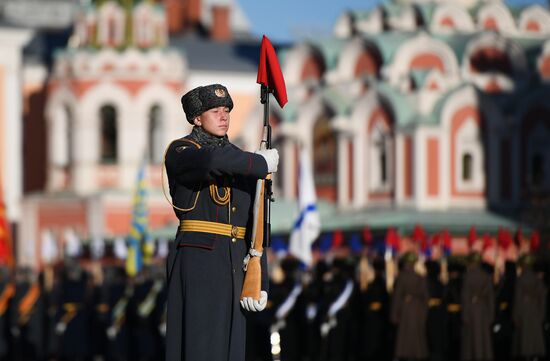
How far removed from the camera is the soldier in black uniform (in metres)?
9.13

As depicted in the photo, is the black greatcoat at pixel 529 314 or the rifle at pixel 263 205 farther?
the black greatcoat at pixel 529 314

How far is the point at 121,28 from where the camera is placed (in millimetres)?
44938

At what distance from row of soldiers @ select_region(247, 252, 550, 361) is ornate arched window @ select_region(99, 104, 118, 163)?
20380mm

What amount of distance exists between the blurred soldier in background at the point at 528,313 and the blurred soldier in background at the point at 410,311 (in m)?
1.51

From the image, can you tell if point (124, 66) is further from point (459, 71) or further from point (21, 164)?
point (459, 71)

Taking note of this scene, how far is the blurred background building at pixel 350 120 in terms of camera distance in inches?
1390

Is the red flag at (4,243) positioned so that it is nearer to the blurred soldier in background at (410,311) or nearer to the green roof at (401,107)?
the blurred soldier in background at (410,311)

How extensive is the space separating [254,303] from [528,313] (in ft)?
36.3

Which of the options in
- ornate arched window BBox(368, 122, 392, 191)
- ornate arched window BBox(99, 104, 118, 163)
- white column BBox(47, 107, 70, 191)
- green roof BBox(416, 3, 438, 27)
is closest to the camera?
ornate arched window BBox(368, 122, 392, 191)

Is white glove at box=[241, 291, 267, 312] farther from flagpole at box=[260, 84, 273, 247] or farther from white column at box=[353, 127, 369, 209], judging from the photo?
white column at box=[353, 127, 369, 209]

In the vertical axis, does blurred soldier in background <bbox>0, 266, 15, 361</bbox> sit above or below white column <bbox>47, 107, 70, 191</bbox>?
below

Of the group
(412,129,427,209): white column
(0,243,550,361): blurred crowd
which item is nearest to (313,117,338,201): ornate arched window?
(412,129,427,209): white column

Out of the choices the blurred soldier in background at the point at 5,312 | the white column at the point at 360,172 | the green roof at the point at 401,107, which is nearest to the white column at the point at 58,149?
the white column at the point at 360,172

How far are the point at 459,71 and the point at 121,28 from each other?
1177 cm
